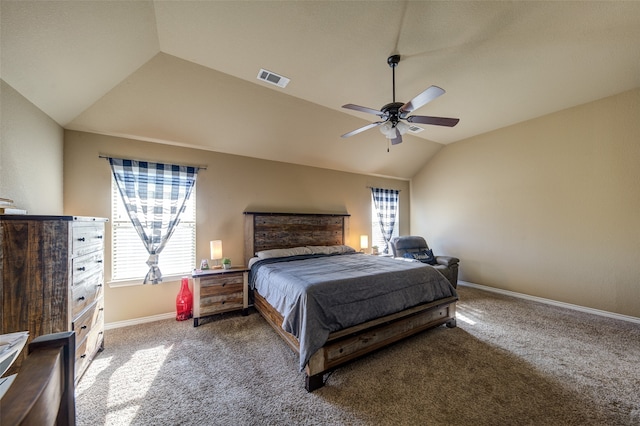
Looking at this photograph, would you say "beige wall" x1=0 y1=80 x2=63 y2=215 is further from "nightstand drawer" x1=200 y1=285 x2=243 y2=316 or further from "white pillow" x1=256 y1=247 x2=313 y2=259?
"white pillow" x1=256 y1=247 x2=313 y2=259

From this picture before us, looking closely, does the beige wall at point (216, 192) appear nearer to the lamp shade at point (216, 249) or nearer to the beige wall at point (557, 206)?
the lamp shade at point (216, 249)

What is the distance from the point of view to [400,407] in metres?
1.79

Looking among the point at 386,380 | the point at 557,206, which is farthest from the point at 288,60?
the point at 557,206

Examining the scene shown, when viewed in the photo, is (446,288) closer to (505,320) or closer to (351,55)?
(505,320)

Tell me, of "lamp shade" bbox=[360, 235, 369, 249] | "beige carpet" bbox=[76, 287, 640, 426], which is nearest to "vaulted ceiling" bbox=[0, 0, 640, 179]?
"lamp shade" bbox=[360, 235, 369, 249]

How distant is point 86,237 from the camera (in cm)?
212

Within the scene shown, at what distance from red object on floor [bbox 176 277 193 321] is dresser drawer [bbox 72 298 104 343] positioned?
903mm

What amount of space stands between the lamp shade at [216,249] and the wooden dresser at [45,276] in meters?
1.48

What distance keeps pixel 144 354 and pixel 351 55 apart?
3.98m

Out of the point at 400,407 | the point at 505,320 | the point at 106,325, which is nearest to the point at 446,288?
the point at 505,320

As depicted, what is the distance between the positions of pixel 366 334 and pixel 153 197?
3.37 m

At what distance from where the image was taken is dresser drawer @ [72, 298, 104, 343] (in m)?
1.95

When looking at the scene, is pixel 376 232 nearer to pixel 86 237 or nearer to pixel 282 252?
pixel 282 252

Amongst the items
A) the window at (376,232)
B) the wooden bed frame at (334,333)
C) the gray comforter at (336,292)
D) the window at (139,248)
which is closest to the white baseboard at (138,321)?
the window at (139,248)
